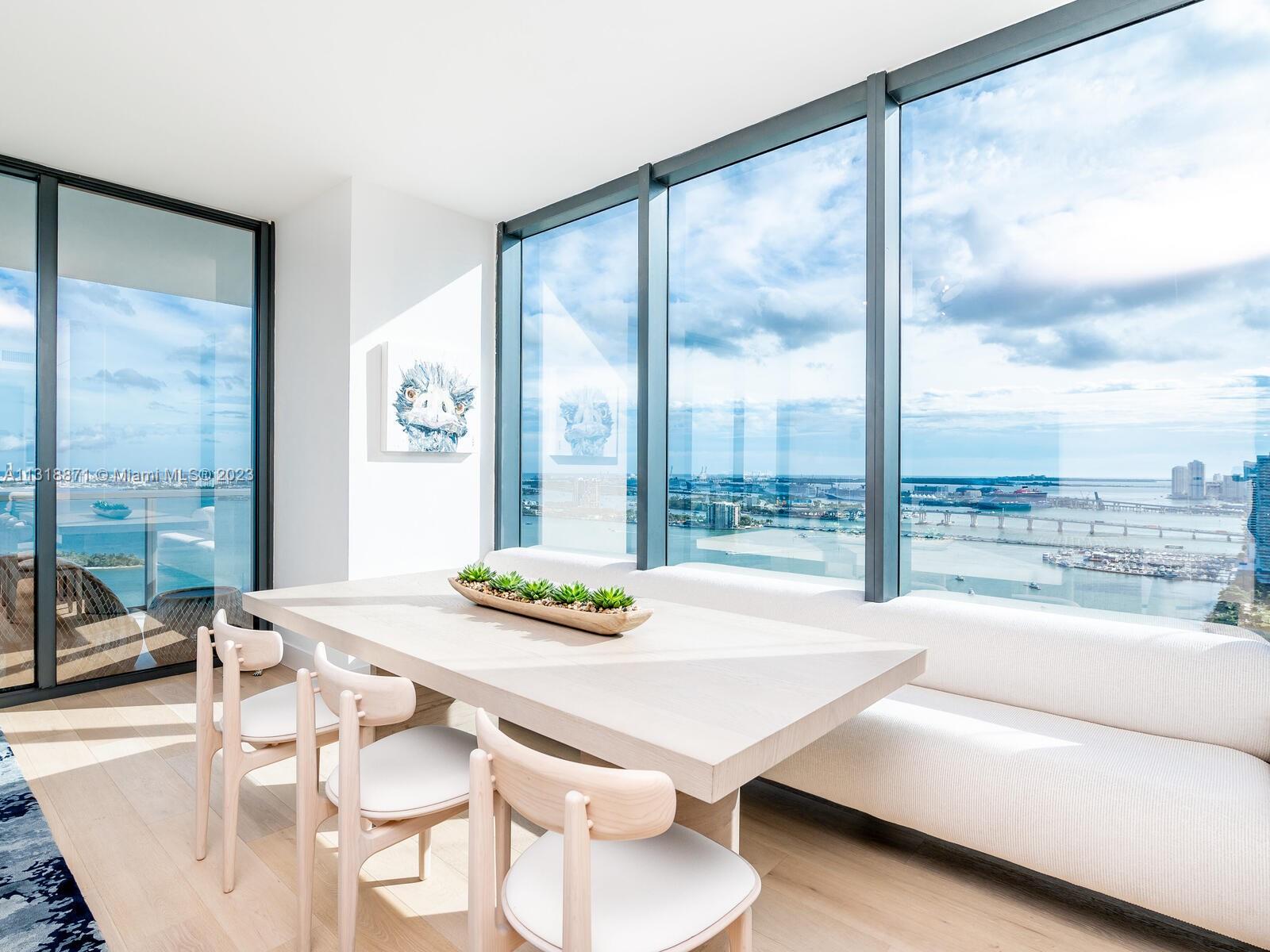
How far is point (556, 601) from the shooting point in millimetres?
2041

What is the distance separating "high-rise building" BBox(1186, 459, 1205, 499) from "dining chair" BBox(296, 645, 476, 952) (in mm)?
2247

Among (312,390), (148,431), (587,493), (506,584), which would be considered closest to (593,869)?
A: (506,584)

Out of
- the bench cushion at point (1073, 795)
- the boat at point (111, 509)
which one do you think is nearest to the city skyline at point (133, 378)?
the boat at point (111, 509)

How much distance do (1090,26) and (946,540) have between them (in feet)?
5.80

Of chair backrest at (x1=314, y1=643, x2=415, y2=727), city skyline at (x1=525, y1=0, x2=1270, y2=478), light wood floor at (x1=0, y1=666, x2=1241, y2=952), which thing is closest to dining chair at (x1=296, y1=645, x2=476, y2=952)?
chair backrest at (x1=314, y1=643, x2=415, y2=727)

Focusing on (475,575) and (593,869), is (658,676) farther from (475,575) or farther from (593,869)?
(475,575)

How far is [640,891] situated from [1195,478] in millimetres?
2057

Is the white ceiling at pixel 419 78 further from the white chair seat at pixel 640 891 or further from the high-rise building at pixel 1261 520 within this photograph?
the white chair seat at pixel 640 891

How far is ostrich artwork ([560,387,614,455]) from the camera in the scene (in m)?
3.84

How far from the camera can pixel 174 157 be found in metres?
3.37

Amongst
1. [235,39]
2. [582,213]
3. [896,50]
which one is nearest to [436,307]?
[582,213]

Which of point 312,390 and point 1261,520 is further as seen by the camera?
point 312,390

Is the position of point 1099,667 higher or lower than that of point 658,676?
lower

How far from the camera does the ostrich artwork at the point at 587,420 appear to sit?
3839mm
